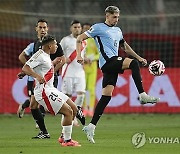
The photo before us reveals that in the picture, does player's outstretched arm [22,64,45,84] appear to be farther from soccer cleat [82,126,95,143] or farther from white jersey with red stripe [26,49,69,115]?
soccer cleat [82,126,95,143]

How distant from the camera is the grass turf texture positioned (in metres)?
10.5

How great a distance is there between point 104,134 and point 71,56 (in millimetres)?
3432

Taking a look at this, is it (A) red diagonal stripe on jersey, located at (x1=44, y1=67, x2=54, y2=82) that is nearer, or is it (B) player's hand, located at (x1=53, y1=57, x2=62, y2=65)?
(A) red diagonal stripe on jersey, located at (x1=44, y1=67, x2=54, y2=82)

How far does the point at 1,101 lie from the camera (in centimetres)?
1991

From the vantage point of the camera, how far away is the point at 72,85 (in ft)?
54.4

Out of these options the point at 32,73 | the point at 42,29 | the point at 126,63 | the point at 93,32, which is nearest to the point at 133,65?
the point at 126,63

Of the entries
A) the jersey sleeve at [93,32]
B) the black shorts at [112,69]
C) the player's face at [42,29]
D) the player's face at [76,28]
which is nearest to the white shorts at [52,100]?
the black shorts at [112,69]

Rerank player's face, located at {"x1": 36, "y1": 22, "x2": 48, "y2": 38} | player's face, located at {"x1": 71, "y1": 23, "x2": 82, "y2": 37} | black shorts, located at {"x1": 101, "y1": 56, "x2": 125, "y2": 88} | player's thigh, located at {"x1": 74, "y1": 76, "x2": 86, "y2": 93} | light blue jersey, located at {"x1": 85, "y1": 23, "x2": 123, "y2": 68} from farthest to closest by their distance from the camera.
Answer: player's thigh, located at {"x1": 74, "y1": 76, "x2": 86, "y2": 93} < player's face, located at {"x1": 71, "y1": 23, "x2": 82, "y2": 37} < player's face, located at {"x1": 36, "y1": 22, "x2": 48, "y2": 38} < light blue jersey, located at {"x1": 85, "y1": 23, "x2": 123, "y2": 68} < black shorts, located at {"x1": 101, "y1": 56, "x2": 125, "y2": 88}

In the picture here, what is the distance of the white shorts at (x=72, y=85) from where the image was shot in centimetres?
1647

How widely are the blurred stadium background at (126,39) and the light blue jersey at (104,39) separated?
764 cm

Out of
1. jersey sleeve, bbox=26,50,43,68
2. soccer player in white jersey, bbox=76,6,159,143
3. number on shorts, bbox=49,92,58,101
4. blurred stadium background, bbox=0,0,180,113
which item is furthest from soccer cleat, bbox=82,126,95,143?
blurred stadium background, bbox=0,0,180,113

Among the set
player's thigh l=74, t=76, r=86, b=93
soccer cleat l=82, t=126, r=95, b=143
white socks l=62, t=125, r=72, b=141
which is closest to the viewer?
white socks l=62, t=125, r=72, b=141

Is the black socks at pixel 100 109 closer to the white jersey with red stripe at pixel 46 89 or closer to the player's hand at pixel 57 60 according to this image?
the white jersey with red stripe at pixel 46 89

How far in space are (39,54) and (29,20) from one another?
50.0ft
